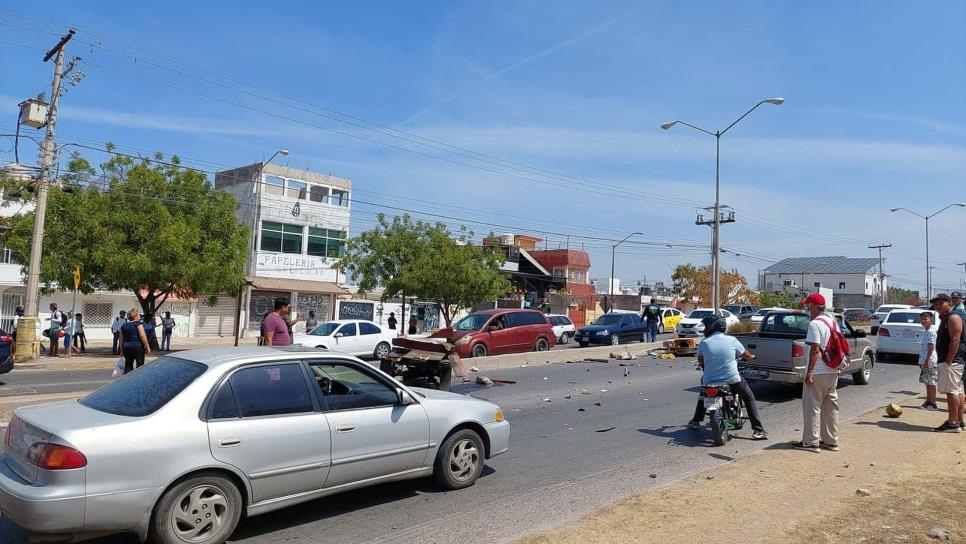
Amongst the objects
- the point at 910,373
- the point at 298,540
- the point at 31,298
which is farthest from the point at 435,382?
the point at 31,298

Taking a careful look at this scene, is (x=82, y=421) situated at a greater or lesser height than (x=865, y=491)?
greater

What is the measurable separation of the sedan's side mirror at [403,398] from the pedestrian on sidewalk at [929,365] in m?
8.49

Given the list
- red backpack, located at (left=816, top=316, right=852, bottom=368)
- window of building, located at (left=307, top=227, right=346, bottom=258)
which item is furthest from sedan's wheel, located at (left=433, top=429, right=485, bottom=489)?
window of building, located at (left=307, top=227, right=346, bottom=258)

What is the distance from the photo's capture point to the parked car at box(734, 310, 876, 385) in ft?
38.5

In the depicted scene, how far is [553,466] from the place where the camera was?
24.3 ft

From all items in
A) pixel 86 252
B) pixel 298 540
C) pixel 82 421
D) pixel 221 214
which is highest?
pixel 221 214

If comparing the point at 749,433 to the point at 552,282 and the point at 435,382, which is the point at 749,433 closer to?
the point at 435,382

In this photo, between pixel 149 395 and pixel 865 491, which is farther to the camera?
pixel 865 491

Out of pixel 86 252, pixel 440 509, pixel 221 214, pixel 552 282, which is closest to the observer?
pixel 440 509

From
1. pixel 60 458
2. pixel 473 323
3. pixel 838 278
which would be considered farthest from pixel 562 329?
pixel 838 278

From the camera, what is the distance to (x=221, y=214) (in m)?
27.4

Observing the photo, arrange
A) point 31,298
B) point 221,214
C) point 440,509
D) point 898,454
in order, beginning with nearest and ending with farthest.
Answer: point 440,509 → point 898,454 → point 31,298 → point 221,214

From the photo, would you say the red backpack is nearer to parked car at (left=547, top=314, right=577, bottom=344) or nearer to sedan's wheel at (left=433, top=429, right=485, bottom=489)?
sedan's wheel at (left=433, top=429, right=485, bottom=489)

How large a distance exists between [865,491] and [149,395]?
6226 millimetres
